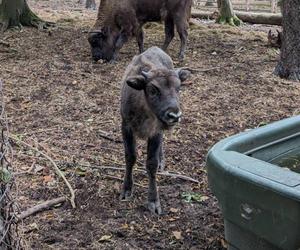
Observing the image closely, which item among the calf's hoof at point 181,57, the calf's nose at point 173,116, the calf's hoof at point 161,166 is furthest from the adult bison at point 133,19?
the calf's nose at point 173,116

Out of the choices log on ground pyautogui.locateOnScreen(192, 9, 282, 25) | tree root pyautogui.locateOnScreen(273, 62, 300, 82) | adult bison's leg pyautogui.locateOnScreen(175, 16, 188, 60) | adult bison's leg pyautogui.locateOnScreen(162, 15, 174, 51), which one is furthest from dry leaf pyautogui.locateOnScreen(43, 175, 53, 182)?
log on ground pyautogui.locateOnScreen(192, 9, 282, 25)

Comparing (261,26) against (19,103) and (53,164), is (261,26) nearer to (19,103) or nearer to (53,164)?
(19,103)

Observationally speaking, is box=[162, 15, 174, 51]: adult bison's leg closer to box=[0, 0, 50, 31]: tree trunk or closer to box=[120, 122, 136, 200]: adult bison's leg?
box=[0, 0, 50, 31]: tree trunk

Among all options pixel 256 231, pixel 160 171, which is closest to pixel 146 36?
pixel 160 171

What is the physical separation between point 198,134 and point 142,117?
1.64m

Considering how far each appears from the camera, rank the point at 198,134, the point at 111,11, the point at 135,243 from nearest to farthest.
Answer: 1. the point at 135,243
2. the point at 198,134
3. the point at 111,11

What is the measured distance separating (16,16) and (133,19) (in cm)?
316

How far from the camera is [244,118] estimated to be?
6.11 meters

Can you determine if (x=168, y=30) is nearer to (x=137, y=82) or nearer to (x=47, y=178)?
(x=47, y=178)

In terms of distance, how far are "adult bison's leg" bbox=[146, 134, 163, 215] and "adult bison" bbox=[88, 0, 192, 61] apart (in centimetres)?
504

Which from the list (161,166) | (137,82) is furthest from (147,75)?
(161,166)

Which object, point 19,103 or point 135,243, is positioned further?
point 19,103

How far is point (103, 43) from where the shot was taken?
8938mm

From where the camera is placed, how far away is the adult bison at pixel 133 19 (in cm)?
908
